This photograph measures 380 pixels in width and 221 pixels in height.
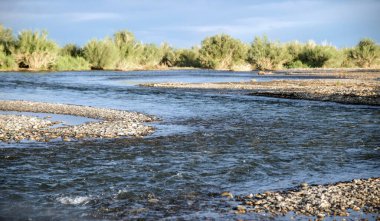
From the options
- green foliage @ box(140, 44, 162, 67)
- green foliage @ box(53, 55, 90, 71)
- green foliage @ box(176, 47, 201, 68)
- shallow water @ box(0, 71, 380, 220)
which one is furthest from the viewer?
green foliage @ box(176, 47, 201, 68)

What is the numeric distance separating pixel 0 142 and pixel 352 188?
29.9 ft

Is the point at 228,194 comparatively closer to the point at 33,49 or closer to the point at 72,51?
the point at 33,49

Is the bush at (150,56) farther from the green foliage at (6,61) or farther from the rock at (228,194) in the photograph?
the rock at (228,194)

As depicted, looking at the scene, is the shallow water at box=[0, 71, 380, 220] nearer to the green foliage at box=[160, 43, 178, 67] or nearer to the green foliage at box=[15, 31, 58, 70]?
the green foliage at box=[15, 31, 58, 70]

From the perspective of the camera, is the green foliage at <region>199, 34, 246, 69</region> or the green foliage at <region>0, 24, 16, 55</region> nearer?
the green foliage at <region>0, 24, 16, 55</region>

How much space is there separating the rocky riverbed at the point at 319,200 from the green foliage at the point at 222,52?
66.2m

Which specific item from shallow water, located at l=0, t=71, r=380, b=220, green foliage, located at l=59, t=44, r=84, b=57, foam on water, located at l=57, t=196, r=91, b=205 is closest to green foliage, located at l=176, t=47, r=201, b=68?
green foliage, located at l=59, t=44, r=84, b=57

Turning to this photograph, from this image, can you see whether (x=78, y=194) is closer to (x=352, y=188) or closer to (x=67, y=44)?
(x=352, y=188)

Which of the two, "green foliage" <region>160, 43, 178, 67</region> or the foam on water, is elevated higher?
"green foliage" <region>160, 43, 178, 67</region>

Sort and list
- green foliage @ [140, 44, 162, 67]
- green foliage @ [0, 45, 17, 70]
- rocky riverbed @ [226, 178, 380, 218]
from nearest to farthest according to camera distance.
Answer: rocky riverbed @ [226, 178, 380, 218] < green foliage @ [0, 45, 17, 70] < green foliage @ [140, 44, 162, 67]

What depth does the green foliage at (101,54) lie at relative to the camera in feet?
221

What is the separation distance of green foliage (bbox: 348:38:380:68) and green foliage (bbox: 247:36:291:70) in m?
12.7

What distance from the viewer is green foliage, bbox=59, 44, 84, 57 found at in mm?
72000

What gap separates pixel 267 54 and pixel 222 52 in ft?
31.4
